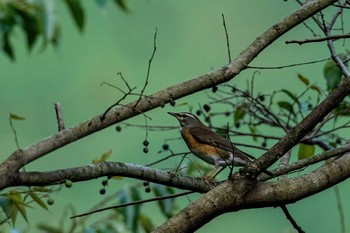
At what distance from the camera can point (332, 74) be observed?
9.43 feet

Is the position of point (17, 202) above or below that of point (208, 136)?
below

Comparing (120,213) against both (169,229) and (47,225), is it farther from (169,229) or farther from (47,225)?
(169,229)

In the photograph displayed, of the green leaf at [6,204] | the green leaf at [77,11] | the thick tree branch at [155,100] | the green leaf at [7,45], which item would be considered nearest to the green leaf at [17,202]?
the green leaf at [6,204]

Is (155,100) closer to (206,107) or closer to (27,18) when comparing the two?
(27,18)

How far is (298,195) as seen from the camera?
197 cm

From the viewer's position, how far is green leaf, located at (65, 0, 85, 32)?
1.79 meters

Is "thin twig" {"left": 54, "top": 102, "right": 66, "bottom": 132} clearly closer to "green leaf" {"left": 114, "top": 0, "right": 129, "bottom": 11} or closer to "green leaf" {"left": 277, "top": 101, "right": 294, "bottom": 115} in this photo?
"green leaf" {"left": 114, "top": 0, "right": 129, "bottom": 11}

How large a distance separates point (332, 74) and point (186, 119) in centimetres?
84

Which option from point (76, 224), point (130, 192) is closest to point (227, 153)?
point (130, 192)

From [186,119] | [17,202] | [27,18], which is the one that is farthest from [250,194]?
[186,119]

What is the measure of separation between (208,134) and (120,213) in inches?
34.9

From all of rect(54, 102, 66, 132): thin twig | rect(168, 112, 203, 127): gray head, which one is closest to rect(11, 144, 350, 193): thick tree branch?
rect(54, 102, 66, 132): thin twig

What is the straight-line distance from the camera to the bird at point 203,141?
315cm

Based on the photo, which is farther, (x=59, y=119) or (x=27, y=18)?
(x=59, y=119)
